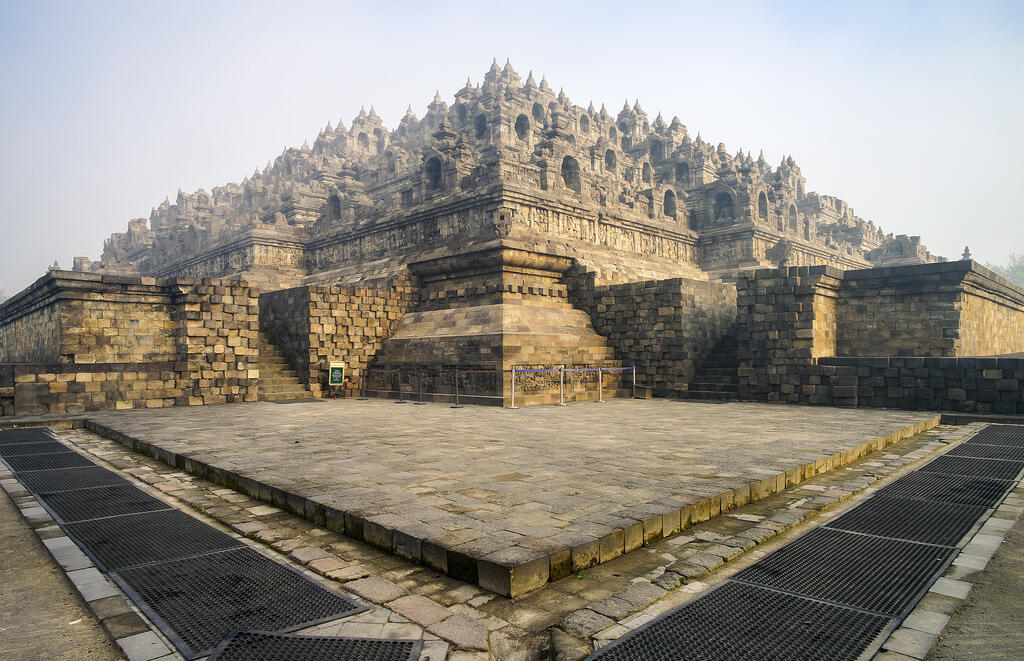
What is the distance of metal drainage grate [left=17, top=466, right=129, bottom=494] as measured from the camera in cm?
590

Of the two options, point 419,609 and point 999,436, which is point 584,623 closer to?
point 419,609

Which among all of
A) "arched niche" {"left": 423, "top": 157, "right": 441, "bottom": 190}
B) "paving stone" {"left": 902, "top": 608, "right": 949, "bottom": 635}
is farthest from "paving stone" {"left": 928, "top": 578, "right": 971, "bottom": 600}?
"arched niche" {"left": 423, "top": 157, "right": 441, "bottom": 190}

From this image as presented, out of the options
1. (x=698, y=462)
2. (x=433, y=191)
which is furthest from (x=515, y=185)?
(x=698, y=462)

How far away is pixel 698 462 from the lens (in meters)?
6.14

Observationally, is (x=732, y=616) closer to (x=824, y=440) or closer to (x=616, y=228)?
(x=824, y=440)

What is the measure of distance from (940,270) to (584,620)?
46.6 feet

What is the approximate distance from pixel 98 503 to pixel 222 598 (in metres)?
3.03

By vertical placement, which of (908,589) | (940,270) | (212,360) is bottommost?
(908,589)

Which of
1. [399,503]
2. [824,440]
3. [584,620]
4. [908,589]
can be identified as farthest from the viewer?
[824,440]

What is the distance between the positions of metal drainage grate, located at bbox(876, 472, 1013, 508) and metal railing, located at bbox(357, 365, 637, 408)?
753 cm

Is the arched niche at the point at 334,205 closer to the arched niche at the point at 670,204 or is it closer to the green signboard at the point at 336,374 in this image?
the green signboard at the point at 336,374

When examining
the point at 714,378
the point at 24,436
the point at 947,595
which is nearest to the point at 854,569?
the point at 947,595

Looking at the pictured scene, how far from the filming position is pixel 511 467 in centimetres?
595

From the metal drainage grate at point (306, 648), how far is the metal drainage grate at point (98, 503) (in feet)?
10.1
